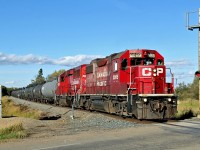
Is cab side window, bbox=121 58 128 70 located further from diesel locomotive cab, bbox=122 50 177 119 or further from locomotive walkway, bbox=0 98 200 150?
locomotive walkway, bbox=0 98 200 150

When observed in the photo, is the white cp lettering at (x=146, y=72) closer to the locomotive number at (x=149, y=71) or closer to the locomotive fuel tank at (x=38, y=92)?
the locomotive number at (x=149, y=71)

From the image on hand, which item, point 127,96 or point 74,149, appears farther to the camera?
point 127,96

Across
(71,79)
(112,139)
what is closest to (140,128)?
(112,139)

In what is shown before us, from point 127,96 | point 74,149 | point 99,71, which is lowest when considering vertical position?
point 74,149

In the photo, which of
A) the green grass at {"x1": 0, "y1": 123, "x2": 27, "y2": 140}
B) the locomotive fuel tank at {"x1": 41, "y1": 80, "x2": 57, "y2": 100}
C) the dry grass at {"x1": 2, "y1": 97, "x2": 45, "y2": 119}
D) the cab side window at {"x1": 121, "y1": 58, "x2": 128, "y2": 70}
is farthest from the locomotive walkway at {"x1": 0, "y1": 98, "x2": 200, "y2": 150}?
the locomotive fuel tank at {"x1": 41, "y1": 80, "x2": 57, "y2": 100}

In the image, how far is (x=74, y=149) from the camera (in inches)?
414

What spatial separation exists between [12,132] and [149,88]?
7876 mm

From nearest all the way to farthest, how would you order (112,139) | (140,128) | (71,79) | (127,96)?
(112,139) < (140,128) < (127,96) < (71,79)

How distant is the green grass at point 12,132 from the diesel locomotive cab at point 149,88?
6.05m

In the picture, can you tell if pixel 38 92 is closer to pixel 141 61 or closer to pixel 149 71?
pixel 141 61

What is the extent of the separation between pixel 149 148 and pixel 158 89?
30.5 feet

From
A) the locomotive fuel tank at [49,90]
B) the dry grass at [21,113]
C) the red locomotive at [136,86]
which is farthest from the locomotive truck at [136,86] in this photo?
the locomotive fuel tank at [49,90]

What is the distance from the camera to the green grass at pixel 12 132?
44.3ft

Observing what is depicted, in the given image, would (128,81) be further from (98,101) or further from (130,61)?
(98,101)
